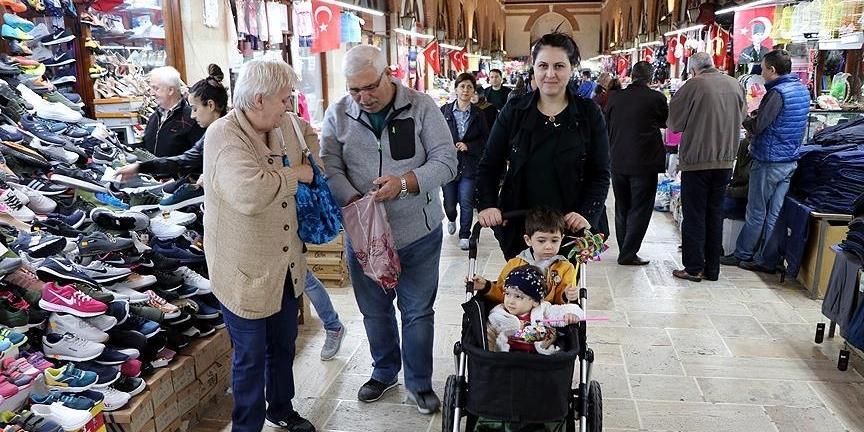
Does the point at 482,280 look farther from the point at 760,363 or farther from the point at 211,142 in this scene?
the point at 760,363

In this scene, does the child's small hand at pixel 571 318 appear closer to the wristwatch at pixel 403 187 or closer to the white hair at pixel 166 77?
the wristwatch at pixel 403 187

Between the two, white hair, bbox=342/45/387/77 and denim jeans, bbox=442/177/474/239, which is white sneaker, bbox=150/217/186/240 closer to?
white hair, bbox=342/45/387/77

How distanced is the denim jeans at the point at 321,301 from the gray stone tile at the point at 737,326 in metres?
2.46

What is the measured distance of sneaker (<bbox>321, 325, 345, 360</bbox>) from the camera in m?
3.88

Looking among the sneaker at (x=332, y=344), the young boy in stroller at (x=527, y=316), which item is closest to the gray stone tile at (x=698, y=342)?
the young boy in stroller at (x=527, y=316)

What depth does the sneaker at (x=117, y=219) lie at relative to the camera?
2994 mm

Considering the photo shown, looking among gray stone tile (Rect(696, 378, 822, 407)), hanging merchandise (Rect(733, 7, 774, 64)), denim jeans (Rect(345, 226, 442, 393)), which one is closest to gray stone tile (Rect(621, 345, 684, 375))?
gray stone tile (Rect(696, 378, 822, 407))

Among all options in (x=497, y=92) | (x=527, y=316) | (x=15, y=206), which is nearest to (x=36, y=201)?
(x=15, y=206)

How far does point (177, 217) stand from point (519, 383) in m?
2.06

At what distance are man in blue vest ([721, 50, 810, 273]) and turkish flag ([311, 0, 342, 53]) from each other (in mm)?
4654

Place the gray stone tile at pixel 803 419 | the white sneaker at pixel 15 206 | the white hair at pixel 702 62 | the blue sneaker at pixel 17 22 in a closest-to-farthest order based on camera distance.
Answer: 1. the white sneaker at pixel 15 206
2. the gray stone tile at pixel 803 419
3. the blue sneaker at pixel 17 22
4. the white hair at pixel 702 62

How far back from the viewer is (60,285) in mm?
2641

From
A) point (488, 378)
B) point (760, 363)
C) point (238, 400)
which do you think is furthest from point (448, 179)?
point (760, 363)

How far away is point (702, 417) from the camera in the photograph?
3.22 metres
